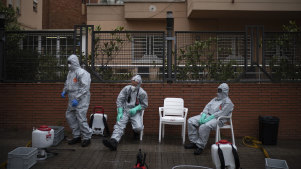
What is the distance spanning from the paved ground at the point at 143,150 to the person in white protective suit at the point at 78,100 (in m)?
0.31

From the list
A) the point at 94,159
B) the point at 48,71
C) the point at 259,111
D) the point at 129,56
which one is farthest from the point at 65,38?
the point at 259,111

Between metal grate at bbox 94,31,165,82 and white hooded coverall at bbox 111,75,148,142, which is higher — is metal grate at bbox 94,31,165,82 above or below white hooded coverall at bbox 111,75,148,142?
above

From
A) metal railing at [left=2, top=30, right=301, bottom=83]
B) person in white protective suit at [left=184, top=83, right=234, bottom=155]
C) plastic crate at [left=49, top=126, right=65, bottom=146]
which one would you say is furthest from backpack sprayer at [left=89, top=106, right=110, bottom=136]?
person in white protective suit at [left=184, top=83, right=234, bottom=155]

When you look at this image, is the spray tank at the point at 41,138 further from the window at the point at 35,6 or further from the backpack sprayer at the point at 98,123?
the window at the point at 35,6

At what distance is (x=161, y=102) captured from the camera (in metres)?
7.52

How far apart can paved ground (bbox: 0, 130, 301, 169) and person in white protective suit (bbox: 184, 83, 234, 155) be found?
233 mm

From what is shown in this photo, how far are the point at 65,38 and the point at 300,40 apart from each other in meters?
6.56

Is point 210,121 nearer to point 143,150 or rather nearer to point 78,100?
point 143,150

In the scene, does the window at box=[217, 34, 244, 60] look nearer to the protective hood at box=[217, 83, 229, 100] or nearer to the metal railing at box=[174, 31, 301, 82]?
the metal railing at box=[174, 31, 301, 82]

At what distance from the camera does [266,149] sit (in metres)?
6.47

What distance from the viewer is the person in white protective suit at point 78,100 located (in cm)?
629

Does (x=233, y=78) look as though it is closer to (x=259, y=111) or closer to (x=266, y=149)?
(x=259, y=111)

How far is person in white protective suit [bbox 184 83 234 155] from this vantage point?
19.8 ft

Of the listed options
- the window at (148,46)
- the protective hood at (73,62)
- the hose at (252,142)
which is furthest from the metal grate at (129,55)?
the hose at (252,142)
